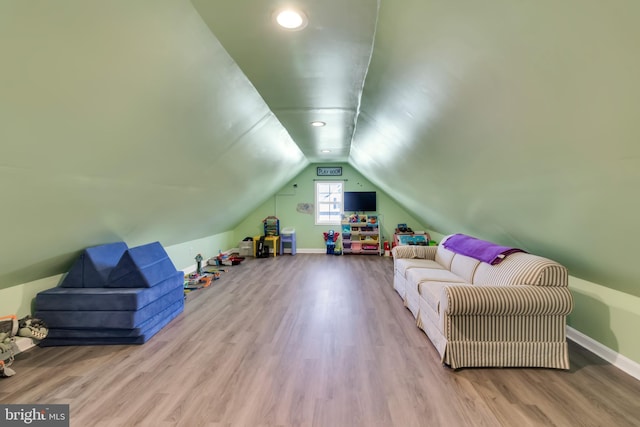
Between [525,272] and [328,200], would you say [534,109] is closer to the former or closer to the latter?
[525,272]

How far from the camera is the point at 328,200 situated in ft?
24.2

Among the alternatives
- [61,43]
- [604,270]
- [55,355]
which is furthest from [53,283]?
[604,270]

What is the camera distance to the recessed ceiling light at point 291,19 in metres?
1.39

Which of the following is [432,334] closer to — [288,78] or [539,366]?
[539,366]

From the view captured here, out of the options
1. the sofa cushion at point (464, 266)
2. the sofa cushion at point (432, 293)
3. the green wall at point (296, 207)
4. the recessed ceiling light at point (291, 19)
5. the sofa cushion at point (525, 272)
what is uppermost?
the recessed ceiling light at point (291, 19)

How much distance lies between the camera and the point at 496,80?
1.33 m

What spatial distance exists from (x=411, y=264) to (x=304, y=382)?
2193 mm

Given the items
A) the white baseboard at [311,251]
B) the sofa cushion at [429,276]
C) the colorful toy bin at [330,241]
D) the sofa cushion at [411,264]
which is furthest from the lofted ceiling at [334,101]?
the white baseboard at [311,251]

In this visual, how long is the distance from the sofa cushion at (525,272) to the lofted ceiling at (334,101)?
0.67ft

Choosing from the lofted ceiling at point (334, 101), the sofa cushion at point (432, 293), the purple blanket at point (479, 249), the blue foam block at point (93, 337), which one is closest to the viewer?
the lofted ceiling at point (334, 101)

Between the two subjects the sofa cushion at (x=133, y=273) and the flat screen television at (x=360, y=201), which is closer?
the sofa cushion at (x=133, y=273)

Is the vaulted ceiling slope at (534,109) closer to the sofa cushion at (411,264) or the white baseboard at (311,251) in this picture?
the sofa cushion at (411,264)

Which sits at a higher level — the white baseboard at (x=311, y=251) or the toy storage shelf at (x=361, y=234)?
the toy storage shelf at (x=361, y=234)

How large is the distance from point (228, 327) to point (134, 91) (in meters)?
2.31
